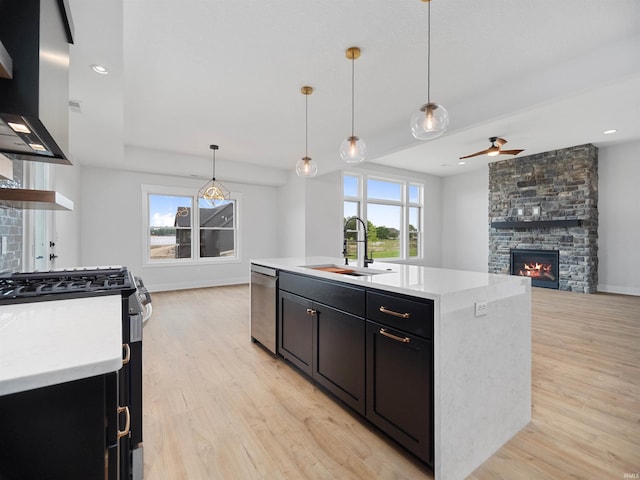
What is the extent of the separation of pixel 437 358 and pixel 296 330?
1.41 metres

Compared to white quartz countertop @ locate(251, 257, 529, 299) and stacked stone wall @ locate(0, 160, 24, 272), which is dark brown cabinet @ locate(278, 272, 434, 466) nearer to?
white quartz countertop @ locate(251, 257, 529, 299)

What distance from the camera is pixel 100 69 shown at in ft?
7.90

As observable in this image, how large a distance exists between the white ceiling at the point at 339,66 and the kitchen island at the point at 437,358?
77.1 inches

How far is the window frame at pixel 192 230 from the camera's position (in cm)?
620

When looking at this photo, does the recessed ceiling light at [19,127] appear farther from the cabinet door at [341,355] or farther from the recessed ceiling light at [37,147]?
the cabinet door at [341,355]

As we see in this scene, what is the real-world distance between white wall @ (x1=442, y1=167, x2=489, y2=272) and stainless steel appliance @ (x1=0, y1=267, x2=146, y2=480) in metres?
8.26

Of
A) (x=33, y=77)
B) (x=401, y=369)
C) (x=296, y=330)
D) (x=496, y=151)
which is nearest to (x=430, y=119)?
(x=401, y=369)

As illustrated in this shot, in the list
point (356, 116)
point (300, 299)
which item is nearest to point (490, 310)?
point (300, 299)

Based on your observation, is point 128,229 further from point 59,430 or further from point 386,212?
point 59,430

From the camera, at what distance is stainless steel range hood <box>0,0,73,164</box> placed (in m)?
1.00

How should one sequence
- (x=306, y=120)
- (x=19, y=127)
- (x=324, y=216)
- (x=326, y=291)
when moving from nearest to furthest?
(x=19, y=127), (x=326, y=291), (x=306, y=120), (x=324, y=216)

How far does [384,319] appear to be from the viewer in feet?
5.74

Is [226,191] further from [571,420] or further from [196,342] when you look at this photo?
[571,420]

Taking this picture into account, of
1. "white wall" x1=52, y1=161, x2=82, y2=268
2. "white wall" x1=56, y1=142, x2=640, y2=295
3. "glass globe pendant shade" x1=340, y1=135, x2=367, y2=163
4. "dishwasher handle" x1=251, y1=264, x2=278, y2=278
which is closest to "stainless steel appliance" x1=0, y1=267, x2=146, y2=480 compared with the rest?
"dishwasher handle" x1=251, y1=264, x2=278, y2=278
